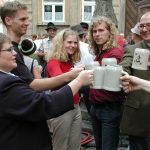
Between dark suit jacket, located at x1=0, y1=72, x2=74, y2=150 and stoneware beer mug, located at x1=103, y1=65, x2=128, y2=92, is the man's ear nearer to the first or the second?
dark suit jacket, located at x1=0, y1=72, x2=74, y2=150

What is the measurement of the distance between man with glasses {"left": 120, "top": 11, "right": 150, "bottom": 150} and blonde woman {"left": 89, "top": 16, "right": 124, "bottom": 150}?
0.28m

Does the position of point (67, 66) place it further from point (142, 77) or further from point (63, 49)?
point (142, 77)

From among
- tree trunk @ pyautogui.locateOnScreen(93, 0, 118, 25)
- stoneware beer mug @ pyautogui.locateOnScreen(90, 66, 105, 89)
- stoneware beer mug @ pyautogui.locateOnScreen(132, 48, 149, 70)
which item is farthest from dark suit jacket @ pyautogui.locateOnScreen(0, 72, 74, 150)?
tree trunk @ pyautogui.locateOnScreen(93, 0, 118, 25)

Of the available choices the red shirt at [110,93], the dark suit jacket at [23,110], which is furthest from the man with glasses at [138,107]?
the dark suit jacket at [23,110]

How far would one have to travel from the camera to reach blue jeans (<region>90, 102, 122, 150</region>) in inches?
147

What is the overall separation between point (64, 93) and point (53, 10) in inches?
697

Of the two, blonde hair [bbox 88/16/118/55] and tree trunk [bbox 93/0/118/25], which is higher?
tree trunk [bbox 93/0/118/25]

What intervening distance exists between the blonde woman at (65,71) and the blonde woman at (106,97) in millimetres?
251

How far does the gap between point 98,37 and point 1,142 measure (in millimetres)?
1732

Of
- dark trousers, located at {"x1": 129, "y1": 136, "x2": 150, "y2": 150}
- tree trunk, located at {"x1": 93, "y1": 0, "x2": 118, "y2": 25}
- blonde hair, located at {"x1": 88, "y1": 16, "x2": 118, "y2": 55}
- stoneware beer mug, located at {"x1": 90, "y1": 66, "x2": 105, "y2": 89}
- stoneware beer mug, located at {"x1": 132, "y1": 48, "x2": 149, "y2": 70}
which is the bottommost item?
dark trousers, located at {"x1": 129, "y1": 136, "x2": 150, "y2": 150}

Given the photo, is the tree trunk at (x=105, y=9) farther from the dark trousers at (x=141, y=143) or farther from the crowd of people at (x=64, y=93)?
the dark trousers at (x=141, y=143)

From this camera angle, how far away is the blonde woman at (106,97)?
369 centimetres

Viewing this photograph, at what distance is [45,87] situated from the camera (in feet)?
10.9

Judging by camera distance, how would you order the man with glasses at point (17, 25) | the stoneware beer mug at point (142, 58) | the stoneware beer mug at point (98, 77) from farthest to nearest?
the man with glasses at point (17, 25)
the stoneware beer mug at point (142, 58)
the stoneware beer mug at point (98, 77)
